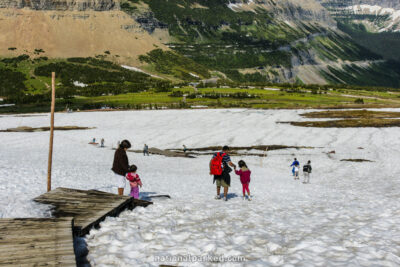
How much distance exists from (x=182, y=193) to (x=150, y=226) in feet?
35.7

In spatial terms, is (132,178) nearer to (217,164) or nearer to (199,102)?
(217,164)

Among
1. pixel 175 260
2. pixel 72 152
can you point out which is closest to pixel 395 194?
pixel 175 260

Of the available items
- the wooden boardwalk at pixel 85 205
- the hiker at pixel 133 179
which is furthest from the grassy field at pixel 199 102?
the wooden boardwalk at pixel 85 205

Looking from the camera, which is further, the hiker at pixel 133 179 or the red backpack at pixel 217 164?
the red backpack at pixel 217 164

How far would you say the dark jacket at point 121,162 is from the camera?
19.3 metres

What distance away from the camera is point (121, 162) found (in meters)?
19.3

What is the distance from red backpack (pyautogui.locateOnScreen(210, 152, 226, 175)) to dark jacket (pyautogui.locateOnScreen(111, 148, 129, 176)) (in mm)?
Result: 5035

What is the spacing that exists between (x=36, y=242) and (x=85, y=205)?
552 centimetres

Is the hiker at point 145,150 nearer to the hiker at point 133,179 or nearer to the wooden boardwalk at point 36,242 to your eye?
the hiker at point 133,179

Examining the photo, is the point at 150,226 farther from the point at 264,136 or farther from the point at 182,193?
the point at 264,136

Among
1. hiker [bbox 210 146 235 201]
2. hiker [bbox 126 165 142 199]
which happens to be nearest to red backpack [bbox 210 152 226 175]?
hiker [bbox 210 146 235 201]

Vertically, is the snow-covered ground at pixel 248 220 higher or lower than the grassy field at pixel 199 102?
lower

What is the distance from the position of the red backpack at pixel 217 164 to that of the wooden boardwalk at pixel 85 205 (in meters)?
4.65

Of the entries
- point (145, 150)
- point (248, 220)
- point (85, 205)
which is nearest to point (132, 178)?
point (85, 205)
